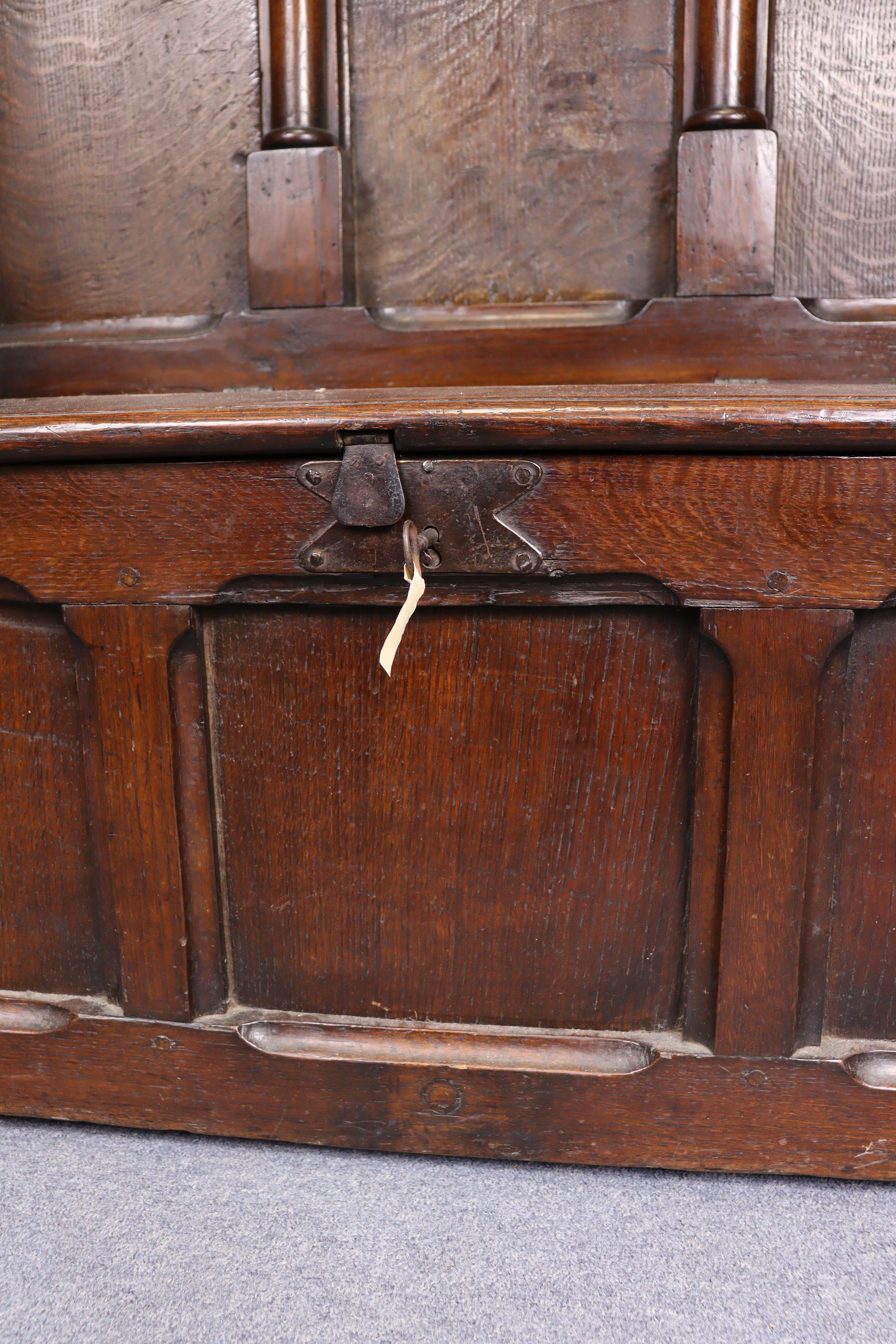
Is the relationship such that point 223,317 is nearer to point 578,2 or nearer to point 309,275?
point 309,275

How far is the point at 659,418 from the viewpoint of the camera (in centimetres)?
68

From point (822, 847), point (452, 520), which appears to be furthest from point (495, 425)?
point (822, 847)

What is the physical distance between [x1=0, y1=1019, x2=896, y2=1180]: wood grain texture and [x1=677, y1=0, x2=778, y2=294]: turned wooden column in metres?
0.83

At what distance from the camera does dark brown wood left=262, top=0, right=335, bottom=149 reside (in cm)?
104

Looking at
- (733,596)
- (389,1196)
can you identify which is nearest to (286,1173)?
(389,1196)

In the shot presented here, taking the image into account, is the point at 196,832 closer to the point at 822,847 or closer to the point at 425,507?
the point at 425,507

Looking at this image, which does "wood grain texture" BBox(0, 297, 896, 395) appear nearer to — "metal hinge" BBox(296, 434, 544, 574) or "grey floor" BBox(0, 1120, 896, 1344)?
"metal hinge" BBox(296, 434, 544, 574)

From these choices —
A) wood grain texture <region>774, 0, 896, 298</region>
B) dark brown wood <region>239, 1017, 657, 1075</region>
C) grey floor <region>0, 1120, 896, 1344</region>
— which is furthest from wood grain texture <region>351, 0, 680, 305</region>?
grey floor <region>0, 1120, 896, 1344</region>

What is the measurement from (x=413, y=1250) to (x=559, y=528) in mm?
583

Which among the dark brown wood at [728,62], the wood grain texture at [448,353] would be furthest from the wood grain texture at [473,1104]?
the dark brown wood at [728,62]

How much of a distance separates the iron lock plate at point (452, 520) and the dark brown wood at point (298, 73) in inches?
22.4

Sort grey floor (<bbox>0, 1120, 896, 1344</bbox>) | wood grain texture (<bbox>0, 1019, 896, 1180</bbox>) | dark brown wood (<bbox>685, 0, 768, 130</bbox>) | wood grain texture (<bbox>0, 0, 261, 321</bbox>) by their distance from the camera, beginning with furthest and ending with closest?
wood grain texture (<bbox>0, 0, 261, 321</bbox>), dark brown wood (<bbox>685, 0, 768, 130</bbox>), wood grain texture (<bbox>0, 1019, 896, 1180</bbox>), grey floor (<bbox>0, 1120, 896, 1344</bbox>)

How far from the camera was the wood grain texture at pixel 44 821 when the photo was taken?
812 mm

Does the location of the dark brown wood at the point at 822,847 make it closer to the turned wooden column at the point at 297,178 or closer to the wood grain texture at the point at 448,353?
the wood grain texture at the point at 448,353
